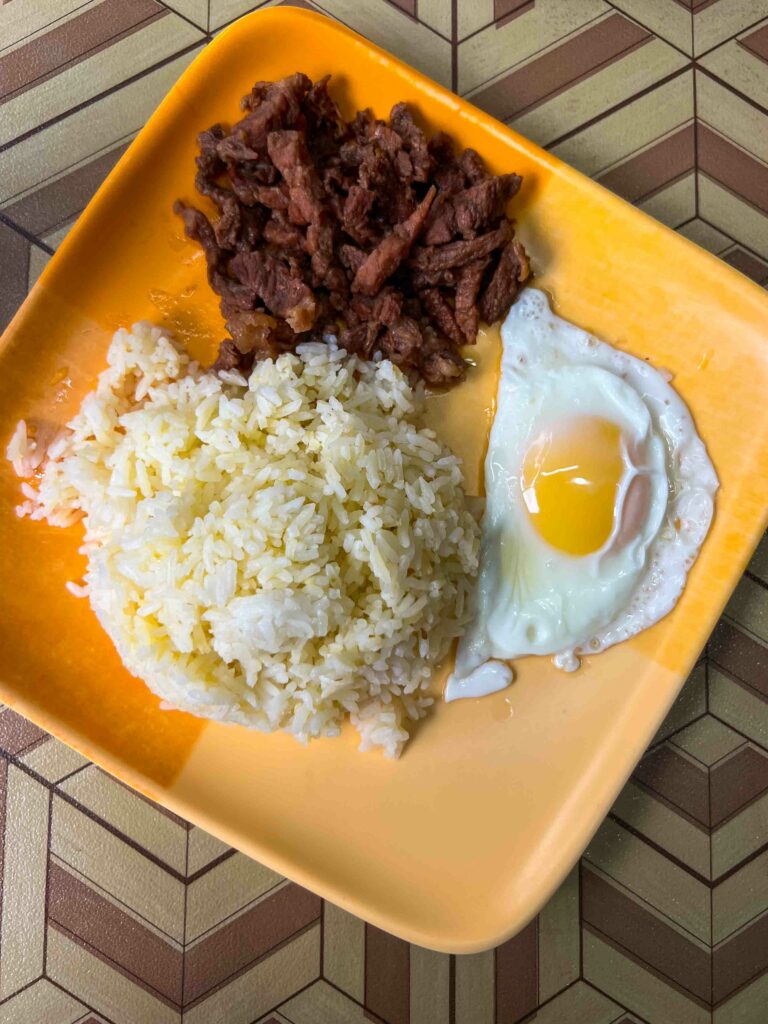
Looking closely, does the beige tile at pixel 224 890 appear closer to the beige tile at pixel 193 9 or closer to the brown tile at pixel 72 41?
the brown tile at pixel 72 41

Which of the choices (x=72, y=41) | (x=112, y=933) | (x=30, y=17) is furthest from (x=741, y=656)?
(x=30, y=17)

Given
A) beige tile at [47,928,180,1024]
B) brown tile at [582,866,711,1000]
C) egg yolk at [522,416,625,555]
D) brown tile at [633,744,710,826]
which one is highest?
egg yolk at [522,416,625,555]

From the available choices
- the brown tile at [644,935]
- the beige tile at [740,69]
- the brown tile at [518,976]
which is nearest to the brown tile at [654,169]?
the beige tile at [740,69]

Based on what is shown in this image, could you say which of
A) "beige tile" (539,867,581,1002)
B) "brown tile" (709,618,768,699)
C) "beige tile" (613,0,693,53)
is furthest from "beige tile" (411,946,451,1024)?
"beige tile" (613,0,693,53)

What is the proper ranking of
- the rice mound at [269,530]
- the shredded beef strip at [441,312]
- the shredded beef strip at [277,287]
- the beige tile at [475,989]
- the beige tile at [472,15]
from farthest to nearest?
1. the beige tile at [472,15]
2. the beige tile at [475,989]
3. the shredded beef strip at [441,312]
4. the shredded beef strip at [277,287]
5. the rice mound at [269,530]

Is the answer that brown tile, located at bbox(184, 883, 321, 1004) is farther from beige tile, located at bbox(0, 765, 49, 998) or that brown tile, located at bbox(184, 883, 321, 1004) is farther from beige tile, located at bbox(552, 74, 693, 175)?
beige tile, located at bbox(552, 74, 693, 175)

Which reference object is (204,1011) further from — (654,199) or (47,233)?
(654,199)
